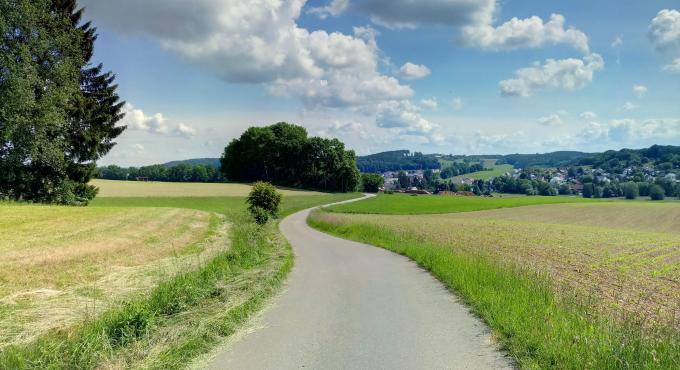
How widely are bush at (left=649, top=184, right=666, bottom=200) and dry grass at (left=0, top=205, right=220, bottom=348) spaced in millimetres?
115368

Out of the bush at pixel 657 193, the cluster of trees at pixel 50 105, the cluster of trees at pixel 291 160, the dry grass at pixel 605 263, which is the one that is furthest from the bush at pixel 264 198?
the bush at pixel 657 193

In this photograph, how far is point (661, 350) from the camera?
6.13 meters

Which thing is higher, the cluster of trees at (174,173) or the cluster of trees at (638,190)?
the cluster of trees at (174,173)

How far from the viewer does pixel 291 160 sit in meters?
124

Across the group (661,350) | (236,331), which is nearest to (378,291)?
(236,331)

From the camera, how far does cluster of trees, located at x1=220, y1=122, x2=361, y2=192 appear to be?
121375mm

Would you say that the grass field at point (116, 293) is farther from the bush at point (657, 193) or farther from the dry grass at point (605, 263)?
the bush at point (657, 193)

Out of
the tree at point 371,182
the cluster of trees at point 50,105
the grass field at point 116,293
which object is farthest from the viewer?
the tree at point 371,182

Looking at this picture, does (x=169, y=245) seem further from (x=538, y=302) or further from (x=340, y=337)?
(x=538, y=302)

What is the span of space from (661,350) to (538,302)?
311 cm

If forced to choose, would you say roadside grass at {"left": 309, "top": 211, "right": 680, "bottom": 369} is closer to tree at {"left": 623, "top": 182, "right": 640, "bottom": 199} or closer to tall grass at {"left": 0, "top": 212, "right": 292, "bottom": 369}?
tall grass at {"left": 0, "top": 212, "right": 292, "bottom": 369}

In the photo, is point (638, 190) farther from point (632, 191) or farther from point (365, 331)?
point (365, 331)

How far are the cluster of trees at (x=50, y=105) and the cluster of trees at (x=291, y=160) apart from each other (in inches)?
3180

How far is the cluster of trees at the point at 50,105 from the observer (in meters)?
30.6
